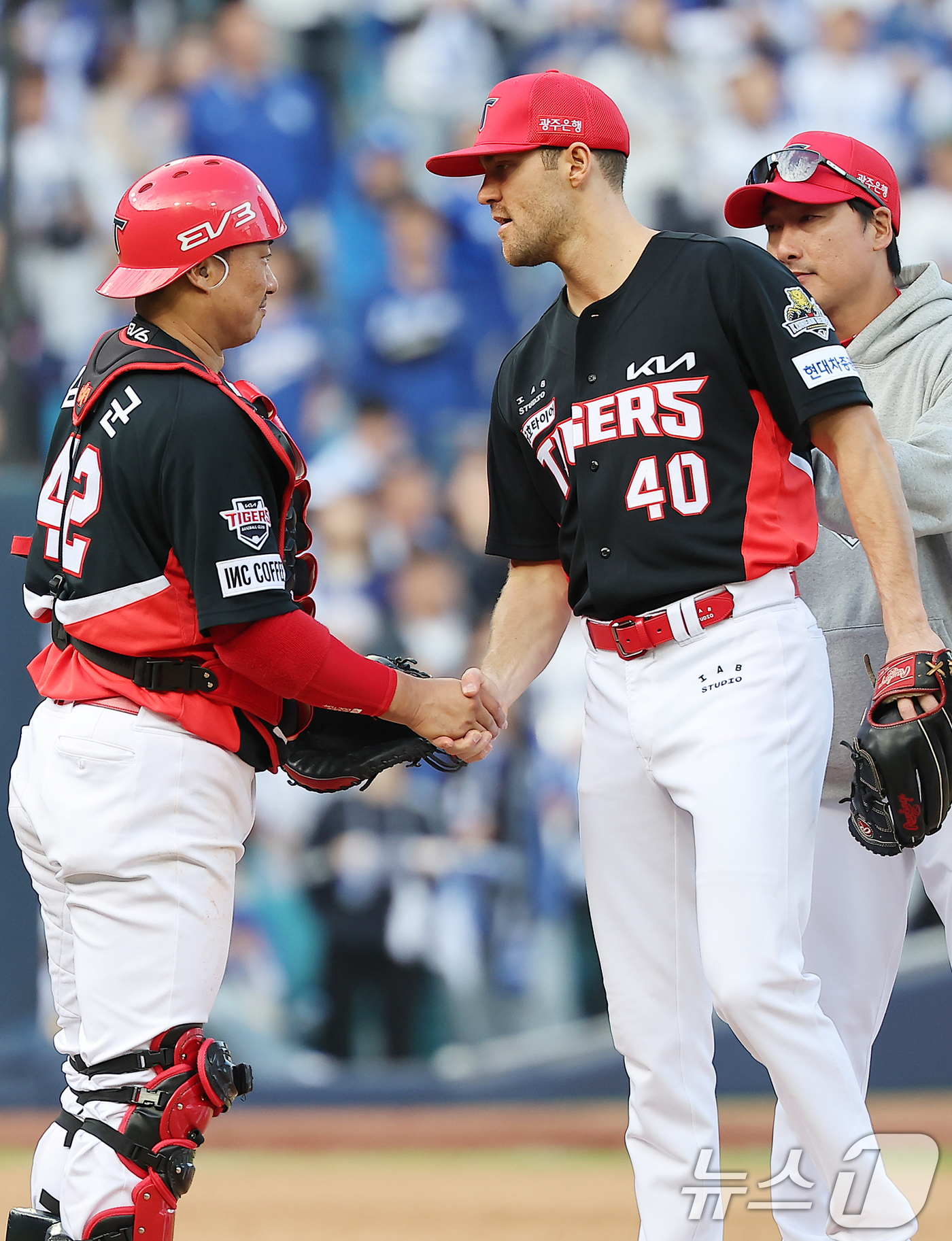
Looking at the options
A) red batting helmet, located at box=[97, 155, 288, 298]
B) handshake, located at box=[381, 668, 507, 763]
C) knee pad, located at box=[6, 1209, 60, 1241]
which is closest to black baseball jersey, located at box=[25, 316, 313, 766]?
red batting helmet, located at box=[97, 155, 288, 298]

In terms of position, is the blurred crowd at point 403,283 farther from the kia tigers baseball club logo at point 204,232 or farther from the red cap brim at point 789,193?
the kia tigers baseball club logo at point 204,232

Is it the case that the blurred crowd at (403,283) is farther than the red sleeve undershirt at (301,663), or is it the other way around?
the blurred crowd at (403,283)

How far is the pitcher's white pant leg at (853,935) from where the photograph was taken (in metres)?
2.91

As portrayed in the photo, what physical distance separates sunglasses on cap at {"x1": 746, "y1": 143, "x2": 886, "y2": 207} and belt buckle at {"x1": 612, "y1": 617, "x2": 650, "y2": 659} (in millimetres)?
1043

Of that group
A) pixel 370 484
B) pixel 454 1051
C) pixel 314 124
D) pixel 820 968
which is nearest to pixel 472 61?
pixel 314 124

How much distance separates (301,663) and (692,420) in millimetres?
850

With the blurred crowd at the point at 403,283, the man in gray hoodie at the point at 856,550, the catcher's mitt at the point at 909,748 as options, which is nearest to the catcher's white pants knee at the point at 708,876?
the catcher's mitt at the point at 909,748

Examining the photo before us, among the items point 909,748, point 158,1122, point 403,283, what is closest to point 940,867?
point 909,748

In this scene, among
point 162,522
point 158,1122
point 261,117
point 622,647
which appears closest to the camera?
point 158,1122

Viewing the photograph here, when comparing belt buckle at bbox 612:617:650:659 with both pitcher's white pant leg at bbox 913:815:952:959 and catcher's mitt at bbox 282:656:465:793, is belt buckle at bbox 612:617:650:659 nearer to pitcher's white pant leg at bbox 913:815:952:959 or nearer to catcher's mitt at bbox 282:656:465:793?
catcher's mitt at bbox 282:656:465:793

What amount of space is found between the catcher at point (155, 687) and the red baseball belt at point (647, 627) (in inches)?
17.8

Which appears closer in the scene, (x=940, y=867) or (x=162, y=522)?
(x=162, y=522)

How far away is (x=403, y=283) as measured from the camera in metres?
6.12

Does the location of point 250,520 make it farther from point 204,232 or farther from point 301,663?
point 204,232
